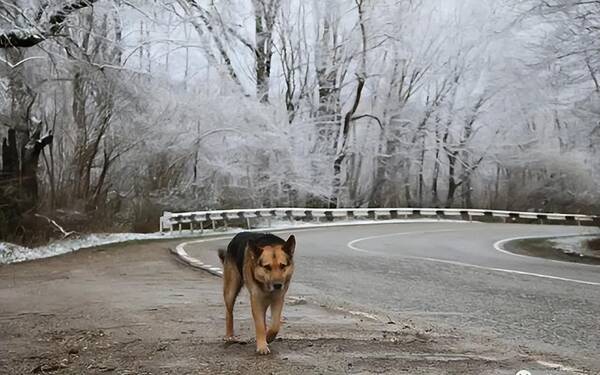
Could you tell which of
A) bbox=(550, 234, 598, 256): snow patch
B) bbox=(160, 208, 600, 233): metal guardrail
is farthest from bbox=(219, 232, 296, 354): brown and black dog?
bbox=(160, 208, 600, 233): metal guardrail

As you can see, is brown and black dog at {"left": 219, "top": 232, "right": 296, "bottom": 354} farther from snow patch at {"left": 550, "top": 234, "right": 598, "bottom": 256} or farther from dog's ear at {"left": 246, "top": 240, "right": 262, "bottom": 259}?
snow patch at {"left": 550, "top": 234, "right": 598, "bottom": 256}

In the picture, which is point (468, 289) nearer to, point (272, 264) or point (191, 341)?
point (191, 341)

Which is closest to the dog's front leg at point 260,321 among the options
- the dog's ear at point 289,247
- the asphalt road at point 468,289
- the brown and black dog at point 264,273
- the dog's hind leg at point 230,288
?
the brown and black dog at point 264,273

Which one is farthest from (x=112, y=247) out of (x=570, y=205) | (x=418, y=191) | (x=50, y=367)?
(x=570, y=205)

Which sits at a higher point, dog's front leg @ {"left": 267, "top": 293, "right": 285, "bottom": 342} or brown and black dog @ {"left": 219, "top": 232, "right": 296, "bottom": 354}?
brown and black dog @ {"left": 219, "top": 232, "right": 296, "bottom": 354}

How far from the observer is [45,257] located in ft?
59.1

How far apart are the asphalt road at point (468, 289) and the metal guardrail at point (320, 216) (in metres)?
5.60

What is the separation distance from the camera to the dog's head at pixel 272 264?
555cm

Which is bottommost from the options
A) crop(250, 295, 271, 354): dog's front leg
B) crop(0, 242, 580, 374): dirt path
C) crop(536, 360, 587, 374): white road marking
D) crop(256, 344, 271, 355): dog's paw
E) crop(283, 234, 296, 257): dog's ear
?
crop(536, 360, 587, 374): white road marking

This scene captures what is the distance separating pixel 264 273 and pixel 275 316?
622mm

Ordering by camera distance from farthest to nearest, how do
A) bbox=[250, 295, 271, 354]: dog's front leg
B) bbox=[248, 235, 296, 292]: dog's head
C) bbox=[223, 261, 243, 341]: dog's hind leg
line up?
1. bbox=[223, 261, 243, 341]: dog's hind leg
2. bbox=[250, 295, 271, 354]: dog's front leg
3. bbox=[248, 235, 296, 292]: dog's head

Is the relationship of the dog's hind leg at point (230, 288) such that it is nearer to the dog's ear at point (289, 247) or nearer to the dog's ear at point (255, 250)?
the dog's ear at point (255, 250)

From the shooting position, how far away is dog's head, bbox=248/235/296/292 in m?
5.55

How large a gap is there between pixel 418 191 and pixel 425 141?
23.8ft
